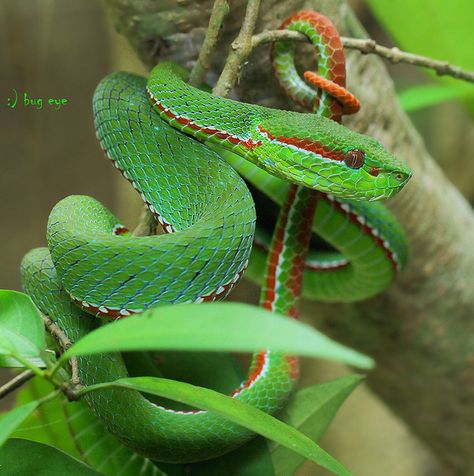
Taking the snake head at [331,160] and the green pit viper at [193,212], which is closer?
the green pit viper at [193,212]

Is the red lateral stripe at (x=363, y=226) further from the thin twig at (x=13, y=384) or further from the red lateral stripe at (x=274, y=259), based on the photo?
the thin twig at (x=13, y=384)

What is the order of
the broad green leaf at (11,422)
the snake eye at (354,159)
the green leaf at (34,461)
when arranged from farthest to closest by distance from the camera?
the snake eye at (354,159)
the green leaf at (34,461)
the broad green leaf at (11,422)

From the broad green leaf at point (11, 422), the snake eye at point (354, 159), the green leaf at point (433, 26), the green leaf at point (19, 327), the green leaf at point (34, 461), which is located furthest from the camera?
the green leaf at point (433, 26)

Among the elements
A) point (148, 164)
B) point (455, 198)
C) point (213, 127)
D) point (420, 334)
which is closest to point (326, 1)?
point (213, 127)

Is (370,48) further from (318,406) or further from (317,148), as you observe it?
(318,406)

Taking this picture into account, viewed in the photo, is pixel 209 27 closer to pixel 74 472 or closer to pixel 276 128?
pixel 276 128

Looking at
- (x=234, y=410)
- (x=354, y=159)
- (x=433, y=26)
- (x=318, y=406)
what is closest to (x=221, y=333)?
(x=234, y=410)

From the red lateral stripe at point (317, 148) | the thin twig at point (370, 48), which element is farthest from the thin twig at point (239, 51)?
the red lateral stripe at point (317, 148)

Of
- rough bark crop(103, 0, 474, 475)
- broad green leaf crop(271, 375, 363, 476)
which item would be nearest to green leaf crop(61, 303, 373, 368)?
broad green leaf crop(271, 375, 363, 476)
